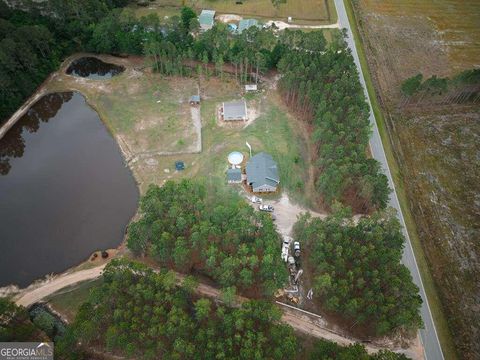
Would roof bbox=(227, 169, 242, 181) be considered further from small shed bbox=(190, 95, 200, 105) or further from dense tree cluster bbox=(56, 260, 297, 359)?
dense tree cluster bbox=(56, 260, 297, 359)

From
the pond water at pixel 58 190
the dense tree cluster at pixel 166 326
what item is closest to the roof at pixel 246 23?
the pond water at pixel 58 190

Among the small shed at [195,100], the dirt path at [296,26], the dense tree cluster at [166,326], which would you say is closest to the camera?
the dense tree cluster at [166,326]

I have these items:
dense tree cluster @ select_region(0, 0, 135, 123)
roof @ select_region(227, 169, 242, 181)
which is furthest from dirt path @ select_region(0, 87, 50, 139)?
roof @ select_region(227, 169, 242, 181)

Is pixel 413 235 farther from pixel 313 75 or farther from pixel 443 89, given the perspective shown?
pixel 313 75

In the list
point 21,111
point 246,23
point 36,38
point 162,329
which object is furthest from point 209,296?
point 246,23

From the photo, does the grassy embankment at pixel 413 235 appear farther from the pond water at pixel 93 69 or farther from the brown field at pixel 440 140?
the pond water at pixel 93 69

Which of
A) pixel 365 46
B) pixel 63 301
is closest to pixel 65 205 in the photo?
pixel 63 301
